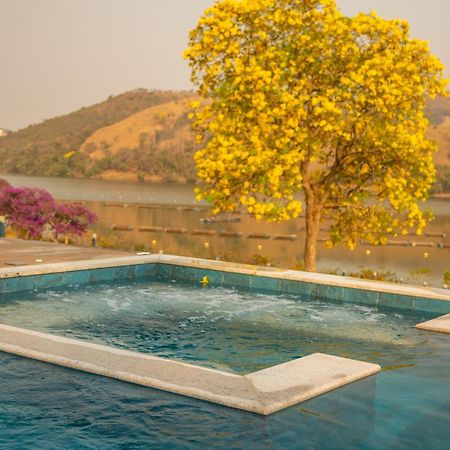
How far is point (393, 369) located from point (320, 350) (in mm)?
1414

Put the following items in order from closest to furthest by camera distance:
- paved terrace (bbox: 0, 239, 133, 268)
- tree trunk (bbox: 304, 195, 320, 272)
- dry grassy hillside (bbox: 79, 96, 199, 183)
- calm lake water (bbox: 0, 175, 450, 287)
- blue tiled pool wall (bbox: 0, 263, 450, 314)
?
blue tiled pool wall (bbox: 0, 263, 450, 314) < paved terrace (bbox: 0, 239, 133, 268) < tree trunk (bbox: 304, 195, 320, 272) < calm lake water (bbox: 0, 175, 450, 287) < dry grassy hillside (bbox: 79, 96, 199, 183)

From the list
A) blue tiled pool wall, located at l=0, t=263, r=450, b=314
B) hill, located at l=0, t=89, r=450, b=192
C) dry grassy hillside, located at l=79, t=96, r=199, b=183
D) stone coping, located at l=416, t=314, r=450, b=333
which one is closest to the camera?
stone coping, located at l=416, t=314, r=450, b=333

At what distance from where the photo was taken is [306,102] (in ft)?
59.9

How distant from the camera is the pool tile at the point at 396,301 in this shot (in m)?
12.5

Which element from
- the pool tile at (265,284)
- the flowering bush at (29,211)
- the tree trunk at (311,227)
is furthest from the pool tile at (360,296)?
the flowering bush at (29,211)

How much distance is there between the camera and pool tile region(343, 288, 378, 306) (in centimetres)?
1294

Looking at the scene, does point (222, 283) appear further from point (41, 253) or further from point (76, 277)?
point (41, 253)

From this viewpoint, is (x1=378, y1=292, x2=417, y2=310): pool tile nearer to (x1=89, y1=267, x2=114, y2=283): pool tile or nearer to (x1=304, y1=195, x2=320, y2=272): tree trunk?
(x1=89, y1=267, x2=114, y2=283): pool tile

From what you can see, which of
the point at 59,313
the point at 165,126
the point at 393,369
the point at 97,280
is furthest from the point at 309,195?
the point at 165,126

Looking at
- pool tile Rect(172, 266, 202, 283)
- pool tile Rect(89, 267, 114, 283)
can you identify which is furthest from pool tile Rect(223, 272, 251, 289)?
pool tile Rect(89, 267, 114, 283)

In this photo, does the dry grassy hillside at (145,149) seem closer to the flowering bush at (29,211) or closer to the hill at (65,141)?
the hill at (65,141)

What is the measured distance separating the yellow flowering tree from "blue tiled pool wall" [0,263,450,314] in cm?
237

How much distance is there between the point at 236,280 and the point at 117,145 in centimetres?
14937

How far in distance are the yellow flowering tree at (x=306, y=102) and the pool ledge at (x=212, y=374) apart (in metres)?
9.14
